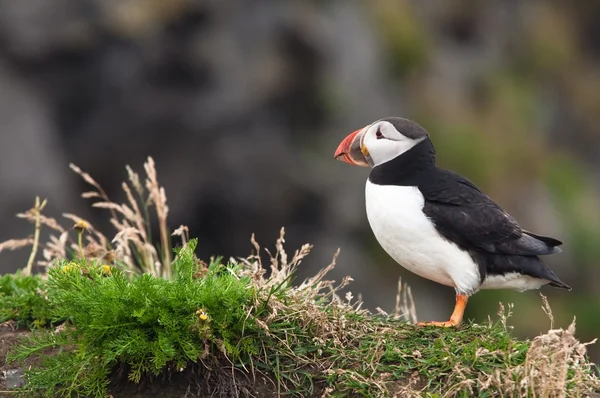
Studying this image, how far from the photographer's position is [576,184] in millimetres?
14812

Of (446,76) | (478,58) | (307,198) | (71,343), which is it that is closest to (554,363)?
(71,343)

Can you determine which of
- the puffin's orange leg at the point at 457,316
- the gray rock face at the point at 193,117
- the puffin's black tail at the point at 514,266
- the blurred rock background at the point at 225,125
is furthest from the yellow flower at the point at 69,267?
the gray rock face at the point at 193,117

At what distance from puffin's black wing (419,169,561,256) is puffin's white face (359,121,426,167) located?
0.76 feet

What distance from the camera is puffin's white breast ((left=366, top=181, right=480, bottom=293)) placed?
4.64 meters

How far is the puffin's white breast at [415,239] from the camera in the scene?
183 inches

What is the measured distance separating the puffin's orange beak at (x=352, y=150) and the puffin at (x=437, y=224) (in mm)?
13

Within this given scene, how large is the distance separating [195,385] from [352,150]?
Answer: 5.37 feet

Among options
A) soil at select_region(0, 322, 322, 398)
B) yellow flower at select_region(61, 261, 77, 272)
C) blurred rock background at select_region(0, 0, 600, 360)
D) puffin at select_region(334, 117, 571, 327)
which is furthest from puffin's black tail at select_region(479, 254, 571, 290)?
blurred rock background at select_region(0, 0, 600, 360)

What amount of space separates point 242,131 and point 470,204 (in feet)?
25.3

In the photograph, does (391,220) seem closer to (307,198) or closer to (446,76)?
(307,198)

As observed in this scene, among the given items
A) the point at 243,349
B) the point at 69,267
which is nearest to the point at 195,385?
the point at 243,349

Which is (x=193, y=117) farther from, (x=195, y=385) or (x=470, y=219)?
(x=195, y=385)

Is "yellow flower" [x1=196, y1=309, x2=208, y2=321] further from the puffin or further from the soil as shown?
the puffin

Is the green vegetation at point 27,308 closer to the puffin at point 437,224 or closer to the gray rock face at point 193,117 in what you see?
the puffin at point 437,224
